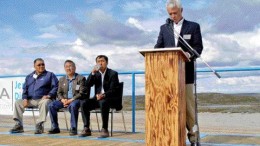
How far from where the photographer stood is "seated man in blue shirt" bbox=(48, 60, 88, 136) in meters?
5.68

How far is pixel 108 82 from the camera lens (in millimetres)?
5516

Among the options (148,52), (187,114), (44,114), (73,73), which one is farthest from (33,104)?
(148,52)

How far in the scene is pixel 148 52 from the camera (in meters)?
3.20

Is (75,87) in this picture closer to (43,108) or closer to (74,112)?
(74,112)

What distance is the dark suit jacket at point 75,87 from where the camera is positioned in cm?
571

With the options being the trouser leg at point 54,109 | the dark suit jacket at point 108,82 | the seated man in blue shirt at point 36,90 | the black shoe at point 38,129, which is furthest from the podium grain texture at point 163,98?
the seated man in blue shirt at point 36,90

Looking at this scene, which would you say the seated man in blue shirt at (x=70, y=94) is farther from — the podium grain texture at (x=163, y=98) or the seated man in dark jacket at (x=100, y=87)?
the podium grain texture at (x=163, y=98)

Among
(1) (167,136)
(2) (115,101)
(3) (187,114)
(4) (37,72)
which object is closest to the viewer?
(1) (167,136)

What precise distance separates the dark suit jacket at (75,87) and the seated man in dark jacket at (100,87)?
0.17 metres

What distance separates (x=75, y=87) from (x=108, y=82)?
2.09 feet

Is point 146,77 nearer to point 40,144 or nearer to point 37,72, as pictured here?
point 40,144

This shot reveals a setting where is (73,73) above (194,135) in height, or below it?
above

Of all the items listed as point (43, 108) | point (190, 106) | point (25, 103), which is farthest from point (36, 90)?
point (190, 106)

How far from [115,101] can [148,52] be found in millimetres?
2356
